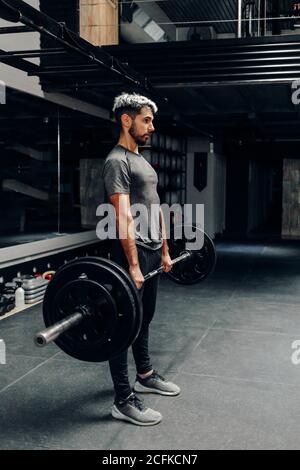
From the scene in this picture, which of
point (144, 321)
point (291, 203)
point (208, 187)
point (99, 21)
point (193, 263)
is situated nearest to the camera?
point (144, 321)

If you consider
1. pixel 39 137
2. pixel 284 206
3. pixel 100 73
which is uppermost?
pixel 100 73

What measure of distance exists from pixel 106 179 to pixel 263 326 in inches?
90.9

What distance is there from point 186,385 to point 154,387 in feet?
0.75

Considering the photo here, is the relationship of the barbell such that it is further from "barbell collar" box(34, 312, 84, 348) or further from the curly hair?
the curly hair

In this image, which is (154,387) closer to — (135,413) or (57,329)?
(135,413)

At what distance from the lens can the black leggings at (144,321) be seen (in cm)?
235

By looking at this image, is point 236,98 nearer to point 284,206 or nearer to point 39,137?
point 39,137

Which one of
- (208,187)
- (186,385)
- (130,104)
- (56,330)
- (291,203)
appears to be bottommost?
(186,385)

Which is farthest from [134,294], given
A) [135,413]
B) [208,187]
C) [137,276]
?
[208,187]

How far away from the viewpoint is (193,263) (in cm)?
361

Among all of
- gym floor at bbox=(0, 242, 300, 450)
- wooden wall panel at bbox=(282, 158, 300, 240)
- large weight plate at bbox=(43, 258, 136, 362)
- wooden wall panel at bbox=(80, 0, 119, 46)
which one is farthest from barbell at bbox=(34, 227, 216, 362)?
wooden wall panel at bbox=(282, 158, 300, 240)

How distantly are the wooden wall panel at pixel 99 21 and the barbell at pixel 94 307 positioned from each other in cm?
374

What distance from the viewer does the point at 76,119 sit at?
238 inches

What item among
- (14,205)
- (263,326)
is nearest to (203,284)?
(263,326)
